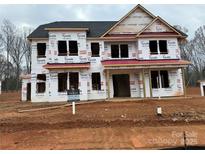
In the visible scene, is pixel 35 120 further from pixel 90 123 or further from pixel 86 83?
pixel 86 83

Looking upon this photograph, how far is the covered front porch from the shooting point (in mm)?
23812

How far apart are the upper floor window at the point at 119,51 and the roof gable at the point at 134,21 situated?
1305mm

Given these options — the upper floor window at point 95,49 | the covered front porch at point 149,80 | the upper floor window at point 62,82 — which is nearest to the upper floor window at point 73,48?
the upper floor window at point 95,49

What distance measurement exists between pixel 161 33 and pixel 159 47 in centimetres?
132

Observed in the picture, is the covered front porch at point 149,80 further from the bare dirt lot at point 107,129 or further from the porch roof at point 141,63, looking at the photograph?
the bare dirt lot at point 107,129

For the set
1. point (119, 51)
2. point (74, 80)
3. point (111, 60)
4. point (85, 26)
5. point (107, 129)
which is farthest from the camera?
point (85, 26)

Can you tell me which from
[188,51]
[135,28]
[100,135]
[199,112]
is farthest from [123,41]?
[188,51]

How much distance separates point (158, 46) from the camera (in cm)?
2509

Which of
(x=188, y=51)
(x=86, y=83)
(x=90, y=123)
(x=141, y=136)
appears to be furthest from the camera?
(x=188, y=51)

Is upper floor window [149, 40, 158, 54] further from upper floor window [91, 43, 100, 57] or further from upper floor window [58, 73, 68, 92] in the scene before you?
upper floor window [58, 73, 68, 92]

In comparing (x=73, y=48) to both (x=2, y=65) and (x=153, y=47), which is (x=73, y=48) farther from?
(x=2, y=65)

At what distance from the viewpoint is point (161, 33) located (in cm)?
2498

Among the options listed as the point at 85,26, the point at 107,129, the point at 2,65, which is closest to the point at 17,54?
the point at 2,65

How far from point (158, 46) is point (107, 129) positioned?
14.9 m
